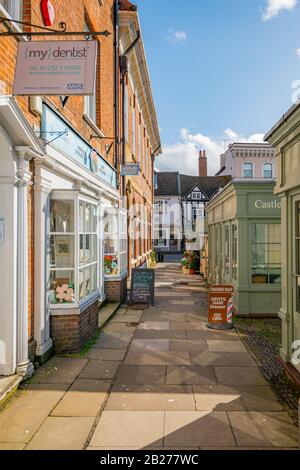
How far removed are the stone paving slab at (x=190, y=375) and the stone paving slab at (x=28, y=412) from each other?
1521mm

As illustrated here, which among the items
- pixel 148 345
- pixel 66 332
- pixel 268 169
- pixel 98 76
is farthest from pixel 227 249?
pixel 268 169

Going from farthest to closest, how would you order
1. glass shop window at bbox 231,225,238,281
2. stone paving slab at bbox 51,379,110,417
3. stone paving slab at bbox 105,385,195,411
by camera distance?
glass shop window at bbox 231,225,238,281 < stone paving slab at bbox 105,385,195,411 < stone paving slab at bbox 51,379,110,417

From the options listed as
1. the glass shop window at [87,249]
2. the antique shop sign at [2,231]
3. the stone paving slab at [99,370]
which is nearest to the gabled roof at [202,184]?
the glass shop window at [87,249]

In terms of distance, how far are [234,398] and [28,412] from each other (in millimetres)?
2456

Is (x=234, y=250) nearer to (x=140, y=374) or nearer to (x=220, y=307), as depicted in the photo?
(x=220, y=307)

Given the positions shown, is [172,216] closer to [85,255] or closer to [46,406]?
[85,255]

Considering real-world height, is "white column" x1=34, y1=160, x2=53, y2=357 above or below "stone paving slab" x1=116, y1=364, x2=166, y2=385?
above

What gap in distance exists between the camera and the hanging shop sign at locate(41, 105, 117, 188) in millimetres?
5924

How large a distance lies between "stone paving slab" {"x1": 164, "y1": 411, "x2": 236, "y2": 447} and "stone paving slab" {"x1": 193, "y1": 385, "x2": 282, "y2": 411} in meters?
0.22

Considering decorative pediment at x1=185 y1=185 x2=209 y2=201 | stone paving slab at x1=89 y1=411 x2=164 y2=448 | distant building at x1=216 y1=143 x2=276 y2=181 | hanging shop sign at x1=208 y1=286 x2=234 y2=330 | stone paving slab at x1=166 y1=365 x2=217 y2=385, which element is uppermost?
distant building at x1=216 y1=143 x2=276 y2=181

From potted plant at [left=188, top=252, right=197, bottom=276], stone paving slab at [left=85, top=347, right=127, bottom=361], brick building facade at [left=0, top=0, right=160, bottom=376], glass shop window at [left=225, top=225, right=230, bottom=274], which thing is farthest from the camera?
potted plant at [left=188, top=252, right=197, bottom=276]

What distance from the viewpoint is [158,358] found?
626 centimetres

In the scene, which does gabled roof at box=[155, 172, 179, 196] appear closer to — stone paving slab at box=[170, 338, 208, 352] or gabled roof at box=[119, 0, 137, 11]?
gabled roof at box=[119, 0, 137, 11]

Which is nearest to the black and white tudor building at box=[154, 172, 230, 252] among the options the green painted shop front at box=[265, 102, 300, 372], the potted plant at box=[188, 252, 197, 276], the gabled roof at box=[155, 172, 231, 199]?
the gabled roof at box=[155, 172, 231, 199]
